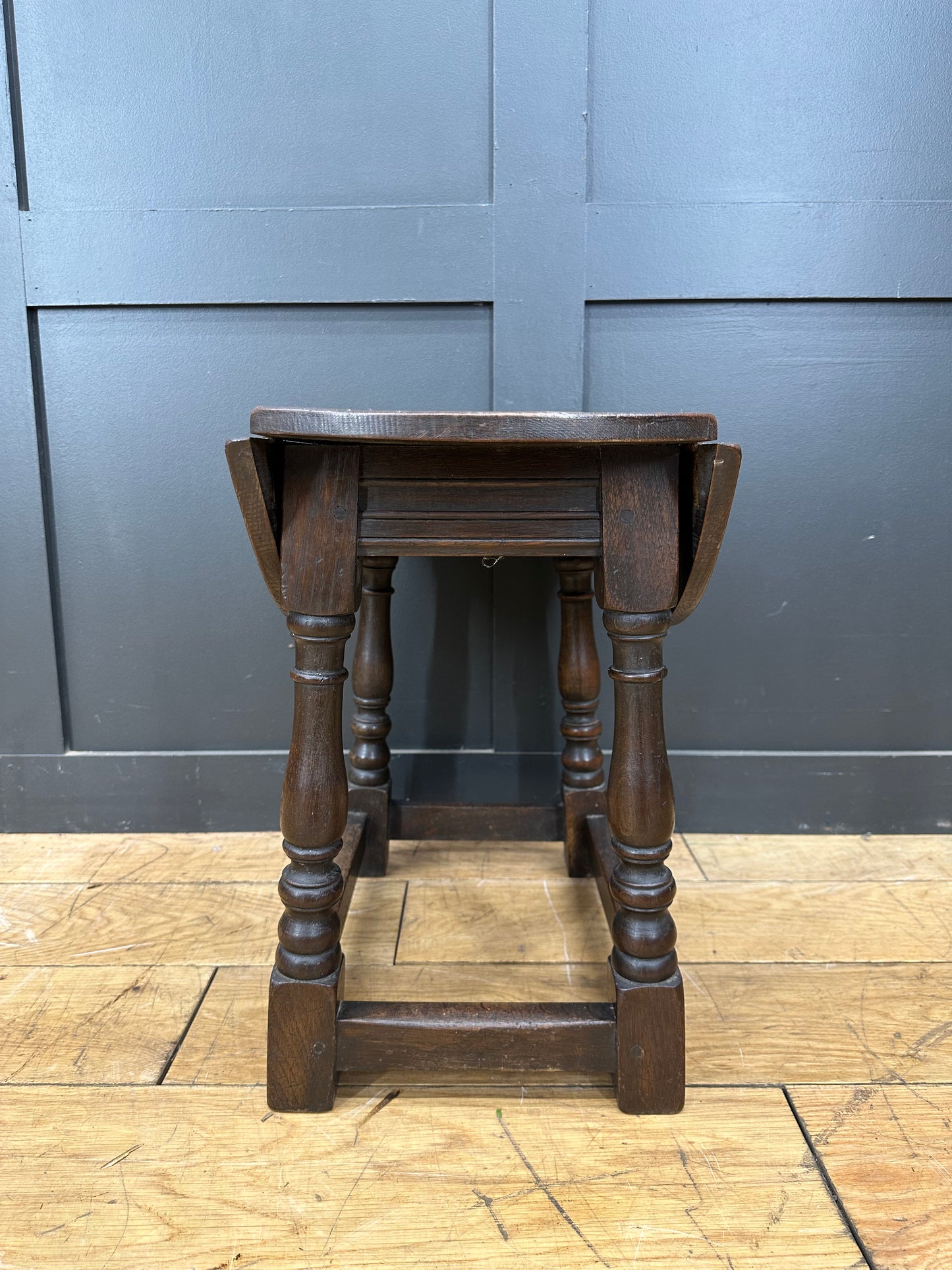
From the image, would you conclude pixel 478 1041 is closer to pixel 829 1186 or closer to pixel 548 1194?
pixel 548 1194

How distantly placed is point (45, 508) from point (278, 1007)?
103 cm

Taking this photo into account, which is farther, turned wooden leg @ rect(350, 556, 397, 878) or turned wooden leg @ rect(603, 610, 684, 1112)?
turned wooden leg @ rect(350, 556, 397, 878)

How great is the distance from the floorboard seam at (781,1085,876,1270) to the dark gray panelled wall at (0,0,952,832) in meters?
0.71

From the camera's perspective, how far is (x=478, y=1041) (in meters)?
0.87

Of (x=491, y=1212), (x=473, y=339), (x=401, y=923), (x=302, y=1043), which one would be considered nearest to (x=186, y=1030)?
(x=302, y=1043)

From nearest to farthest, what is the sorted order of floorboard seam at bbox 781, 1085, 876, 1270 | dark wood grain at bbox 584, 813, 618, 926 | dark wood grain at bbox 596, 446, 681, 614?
1. floorboard seam at bbox 781, 1085, 876, 1270
2. dark wood grain at bbox 596, 446, 681, 614
3. dark wood grain at bbox 584, 813, 618, 926

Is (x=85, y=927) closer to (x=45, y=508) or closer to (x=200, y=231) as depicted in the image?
(x=45, y=508)

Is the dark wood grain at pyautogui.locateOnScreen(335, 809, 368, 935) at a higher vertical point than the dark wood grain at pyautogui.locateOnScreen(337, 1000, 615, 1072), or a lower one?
higher

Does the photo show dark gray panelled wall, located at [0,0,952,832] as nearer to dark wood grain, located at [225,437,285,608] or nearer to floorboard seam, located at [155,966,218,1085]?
floorboard seam, located at [155,966,218,1085]

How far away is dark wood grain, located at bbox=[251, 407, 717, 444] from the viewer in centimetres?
76

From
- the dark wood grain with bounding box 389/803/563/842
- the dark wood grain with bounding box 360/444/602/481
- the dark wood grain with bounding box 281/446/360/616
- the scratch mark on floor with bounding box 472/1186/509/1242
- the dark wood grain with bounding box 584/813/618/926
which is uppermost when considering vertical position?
the dark wood grain with bounding box 360/444/602/481

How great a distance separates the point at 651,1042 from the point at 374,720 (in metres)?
0.67

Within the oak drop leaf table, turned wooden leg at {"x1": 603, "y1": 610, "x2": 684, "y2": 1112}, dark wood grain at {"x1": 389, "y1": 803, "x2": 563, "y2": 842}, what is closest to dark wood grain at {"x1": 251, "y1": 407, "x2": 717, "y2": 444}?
the oak drop leaf table

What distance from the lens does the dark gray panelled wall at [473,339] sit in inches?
54.2
